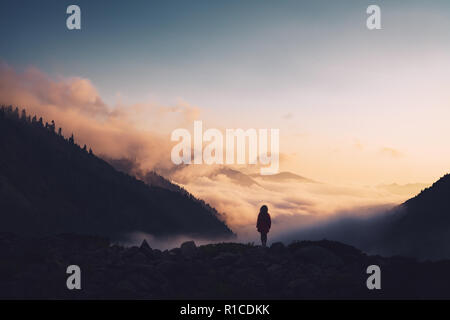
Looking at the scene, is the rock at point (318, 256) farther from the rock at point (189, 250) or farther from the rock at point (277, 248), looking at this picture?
the rock at point (189, 250)

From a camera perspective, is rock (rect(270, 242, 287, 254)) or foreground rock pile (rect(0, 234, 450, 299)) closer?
foreground rock pile (rect(0, 234, 450, 299))

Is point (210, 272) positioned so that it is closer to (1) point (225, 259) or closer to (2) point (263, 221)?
(1) point (225, 259)

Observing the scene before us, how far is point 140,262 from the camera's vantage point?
133ft

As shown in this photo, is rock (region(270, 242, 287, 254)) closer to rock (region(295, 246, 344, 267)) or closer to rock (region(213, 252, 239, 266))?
rock (region(295, 246, 344, 267))

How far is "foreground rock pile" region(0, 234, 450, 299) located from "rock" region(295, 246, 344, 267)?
0.08 meters

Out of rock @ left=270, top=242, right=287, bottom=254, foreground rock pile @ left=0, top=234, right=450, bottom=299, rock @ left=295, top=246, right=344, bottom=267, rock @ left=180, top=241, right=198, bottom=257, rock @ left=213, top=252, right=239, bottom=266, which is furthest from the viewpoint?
rock @ left=270, top=242, right=287, bottom=254

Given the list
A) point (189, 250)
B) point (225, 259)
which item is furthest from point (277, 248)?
point (189, 250)

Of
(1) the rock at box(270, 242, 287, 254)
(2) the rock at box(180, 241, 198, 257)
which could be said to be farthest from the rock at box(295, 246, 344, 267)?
(2) the rock at box(180, 241, 198, 257)

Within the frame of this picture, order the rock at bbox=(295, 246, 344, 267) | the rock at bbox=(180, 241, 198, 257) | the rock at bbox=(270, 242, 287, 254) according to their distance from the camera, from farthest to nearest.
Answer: the rock at bbox=(270, 242, 287, 254)
the rock at bbox=(180, 241, 198, 257)
the rock at bbox=(295, 246, 344, 267)

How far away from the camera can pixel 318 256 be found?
41812 millimetres

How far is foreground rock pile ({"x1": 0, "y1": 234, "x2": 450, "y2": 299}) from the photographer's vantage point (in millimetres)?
36156

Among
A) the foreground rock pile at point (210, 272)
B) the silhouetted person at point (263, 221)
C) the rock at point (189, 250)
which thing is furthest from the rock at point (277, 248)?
the rock at point (189, 250)
